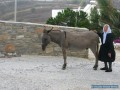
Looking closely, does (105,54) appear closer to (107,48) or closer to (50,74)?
(107,48)

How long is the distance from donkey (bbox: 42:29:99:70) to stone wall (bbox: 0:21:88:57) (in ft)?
7.39

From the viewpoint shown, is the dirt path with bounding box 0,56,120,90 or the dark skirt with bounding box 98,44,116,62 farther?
the dark skirt with bounding box 98,44,116,62

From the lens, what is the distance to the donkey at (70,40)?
42.3 feet

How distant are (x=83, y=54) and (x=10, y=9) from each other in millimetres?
4255

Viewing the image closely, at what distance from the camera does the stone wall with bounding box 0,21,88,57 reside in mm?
15352

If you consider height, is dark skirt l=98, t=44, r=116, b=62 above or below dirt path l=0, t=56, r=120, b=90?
above

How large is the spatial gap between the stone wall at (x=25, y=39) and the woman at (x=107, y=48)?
265 cm

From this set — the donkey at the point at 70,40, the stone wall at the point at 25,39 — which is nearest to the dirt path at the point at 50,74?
the stone wall at the point at 25,39

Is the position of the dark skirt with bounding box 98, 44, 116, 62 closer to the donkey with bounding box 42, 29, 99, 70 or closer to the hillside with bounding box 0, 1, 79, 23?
the donkey with bounding box 42, 29, 99, 70

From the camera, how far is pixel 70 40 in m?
13.0

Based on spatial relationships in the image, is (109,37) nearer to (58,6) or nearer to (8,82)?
(8,82)

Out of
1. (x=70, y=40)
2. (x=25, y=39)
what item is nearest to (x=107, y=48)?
(x=70, y=40)

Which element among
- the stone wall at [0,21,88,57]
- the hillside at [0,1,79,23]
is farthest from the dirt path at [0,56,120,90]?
the hillside at [0,1,79,23]

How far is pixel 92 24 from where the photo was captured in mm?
20797
